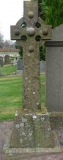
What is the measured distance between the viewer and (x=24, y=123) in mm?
4105

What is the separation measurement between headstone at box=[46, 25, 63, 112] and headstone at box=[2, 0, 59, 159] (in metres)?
1.26

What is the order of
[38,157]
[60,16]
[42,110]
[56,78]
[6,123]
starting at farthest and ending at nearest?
[60,16] → [6,123] → [56,78] → [42,110] → [38,157]

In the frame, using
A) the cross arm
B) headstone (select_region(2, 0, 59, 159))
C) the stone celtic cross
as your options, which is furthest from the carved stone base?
the cross arm

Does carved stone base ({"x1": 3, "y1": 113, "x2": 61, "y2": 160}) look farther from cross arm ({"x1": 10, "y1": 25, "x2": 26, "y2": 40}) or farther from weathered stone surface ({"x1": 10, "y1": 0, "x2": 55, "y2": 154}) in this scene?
cross arm ({"x1": 10, "y1": 25, "x2": 26, "y2": 40})

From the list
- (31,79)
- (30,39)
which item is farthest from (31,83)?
(30,39)

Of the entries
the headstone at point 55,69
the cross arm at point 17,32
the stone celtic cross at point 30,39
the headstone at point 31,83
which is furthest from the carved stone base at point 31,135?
the headstone at point 55,69

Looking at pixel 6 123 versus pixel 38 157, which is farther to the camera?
pixel 6 123

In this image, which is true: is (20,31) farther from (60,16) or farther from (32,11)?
(60,16)

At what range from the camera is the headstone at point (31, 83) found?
4066 mm

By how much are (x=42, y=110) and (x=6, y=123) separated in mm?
1972

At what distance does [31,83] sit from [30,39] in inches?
28.2

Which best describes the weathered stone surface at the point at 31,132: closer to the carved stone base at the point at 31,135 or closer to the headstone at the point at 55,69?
the carved stone base at the point at 31,135

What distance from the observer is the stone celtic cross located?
13.3 ft

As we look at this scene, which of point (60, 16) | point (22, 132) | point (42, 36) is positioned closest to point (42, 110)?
point (22, 132)
